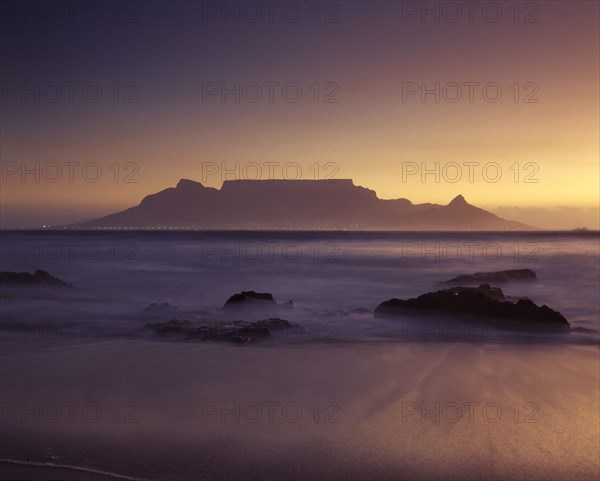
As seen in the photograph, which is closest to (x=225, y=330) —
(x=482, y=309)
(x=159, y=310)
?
(x=159, y=310)

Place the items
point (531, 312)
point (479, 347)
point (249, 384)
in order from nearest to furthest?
point (249, 384)
point (479, 347)
point (531, 312)

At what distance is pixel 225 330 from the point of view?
32.0 feet

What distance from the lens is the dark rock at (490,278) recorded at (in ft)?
66.3

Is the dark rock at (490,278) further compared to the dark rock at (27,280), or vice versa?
the dark rock at (490,278)

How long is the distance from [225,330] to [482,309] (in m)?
5.79

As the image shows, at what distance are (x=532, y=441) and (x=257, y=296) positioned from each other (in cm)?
1019

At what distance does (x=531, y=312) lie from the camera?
11.0 m

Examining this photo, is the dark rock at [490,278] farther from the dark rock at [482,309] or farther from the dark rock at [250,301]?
the dark rock at [250,301]

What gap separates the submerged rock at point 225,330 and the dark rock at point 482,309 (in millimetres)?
3326

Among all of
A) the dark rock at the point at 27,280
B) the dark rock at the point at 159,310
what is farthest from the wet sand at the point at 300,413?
the dark rock at the point at 27,280

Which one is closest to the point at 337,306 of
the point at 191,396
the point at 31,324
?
the point at 31,324

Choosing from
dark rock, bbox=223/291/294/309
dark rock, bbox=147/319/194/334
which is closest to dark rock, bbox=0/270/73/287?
dark rock, bbox=223/291/294/309

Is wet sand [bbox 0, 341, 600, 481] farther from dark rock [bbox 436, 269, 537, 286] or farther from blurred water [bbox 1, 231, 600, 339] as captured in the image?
dark rock [bbox 436, 269, 537, 286]

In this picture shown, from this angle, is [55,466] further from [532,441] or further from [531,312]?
[531,312]
